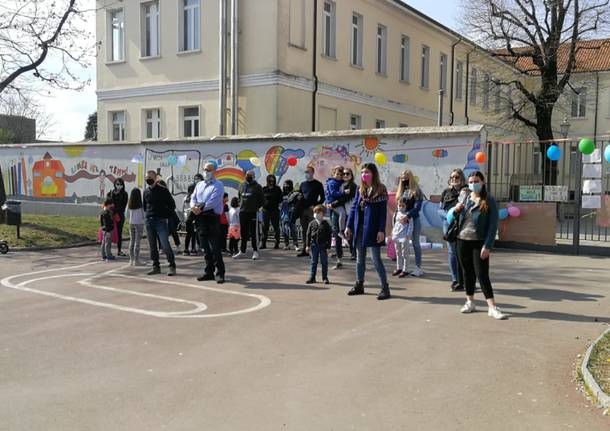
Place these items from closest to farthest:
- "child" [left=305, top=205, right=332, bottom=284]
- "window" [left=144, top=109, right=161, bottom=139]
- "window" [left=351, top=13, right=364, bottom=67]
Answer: "child" [left=305, top=205, right=332, bottom=284]
"window" [left=144, top=109, right=161, bottom=139]
"window" [left=351, top=13, right=364, bottom=67]

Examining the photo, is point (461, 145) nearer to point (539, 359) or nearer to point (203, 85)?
point (539, 359)

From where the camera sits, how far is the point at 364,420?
420cm

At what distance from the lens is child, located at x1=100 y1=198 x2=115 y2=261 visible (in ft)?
40.0

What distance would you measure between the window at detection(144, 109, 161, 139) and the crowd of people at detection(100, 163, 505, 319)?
10.8m

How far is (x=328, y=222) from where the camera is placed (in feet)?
33.7

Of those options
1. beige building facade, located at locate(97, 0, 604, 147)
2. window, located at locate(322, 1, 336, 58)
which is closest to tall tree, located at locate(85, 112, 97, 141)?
beige building facade, located at locate(97, 0, 604, 147)

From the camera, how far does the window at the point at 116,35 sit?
2469 cm

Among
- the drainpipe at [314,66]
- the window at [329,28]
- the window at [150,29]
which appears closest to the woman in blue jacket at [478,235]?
the drainpipe at [314,66]

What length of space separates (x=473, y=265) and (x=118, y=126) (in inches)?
838

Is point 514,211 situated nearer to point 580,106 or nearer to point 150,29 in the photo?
point 150,29

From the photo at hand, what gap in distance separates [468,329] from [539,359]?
111 centimetres

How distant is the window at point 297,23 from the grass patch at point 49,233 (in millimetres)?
9297

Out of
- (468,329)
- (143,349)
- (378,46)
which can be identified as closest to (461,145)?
(468,329)

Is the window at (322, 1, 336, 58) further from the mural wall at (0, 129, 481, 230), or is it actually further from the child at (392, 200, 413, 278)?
the child at (392, 200, 413, 278)
